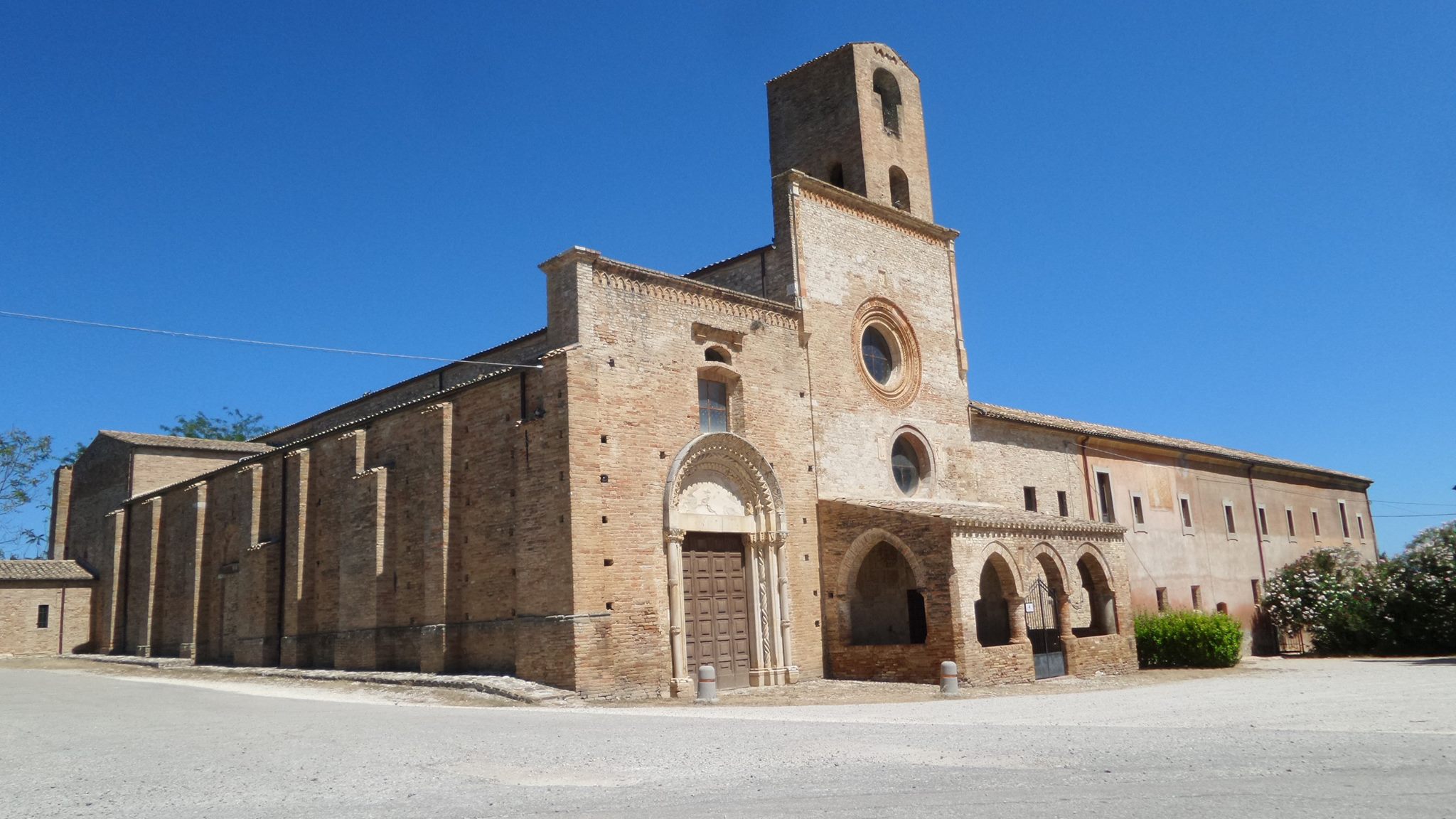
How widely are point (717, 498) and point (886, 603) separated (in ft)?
17.7

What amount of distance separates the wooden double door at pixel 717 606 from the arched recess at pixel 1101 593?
334 inches

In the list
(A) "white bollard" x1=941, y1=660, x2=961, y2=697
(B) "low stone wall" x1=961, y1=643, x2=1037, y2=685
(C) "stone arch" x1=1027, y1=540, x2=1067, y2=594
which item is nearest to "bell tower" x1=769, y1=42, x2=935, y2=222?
(C) "stone arch" x1=1027, y1=540, x2=1067, y2=594

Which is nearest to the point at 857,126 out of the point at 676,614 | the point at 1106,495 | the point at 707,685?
the point at 676,614

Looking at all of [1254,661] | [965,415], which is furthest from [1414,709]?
[1254,661]

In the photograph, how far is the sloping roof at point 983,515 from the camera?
20469mm

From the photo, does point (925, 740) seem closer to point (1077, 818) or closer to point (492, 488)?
point (1077, 818)

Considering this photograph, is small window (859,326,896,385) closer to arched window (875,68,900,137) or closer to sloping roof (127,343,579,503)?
arched window (875,68,900,137)

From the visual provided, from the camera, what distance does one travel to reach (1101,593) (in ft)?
79.2

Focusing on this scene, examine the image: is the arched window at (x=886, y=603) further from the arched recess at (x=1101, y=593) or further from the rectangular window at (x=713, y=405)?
the rectangular window at (x=713, y=405)

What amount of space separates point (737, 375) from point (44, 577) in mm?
25149

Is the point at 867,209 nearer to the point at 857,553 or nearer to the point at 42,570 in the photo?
the point at 857,553

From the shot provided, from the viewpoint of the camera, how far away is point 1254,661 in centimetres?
2889

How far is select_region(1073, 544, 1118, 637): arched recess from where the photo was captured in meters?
23.8

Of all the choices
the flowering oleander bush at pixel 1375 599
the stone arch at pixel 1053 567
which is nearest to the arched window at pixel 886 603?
the stone arch at pixel 1053 567
